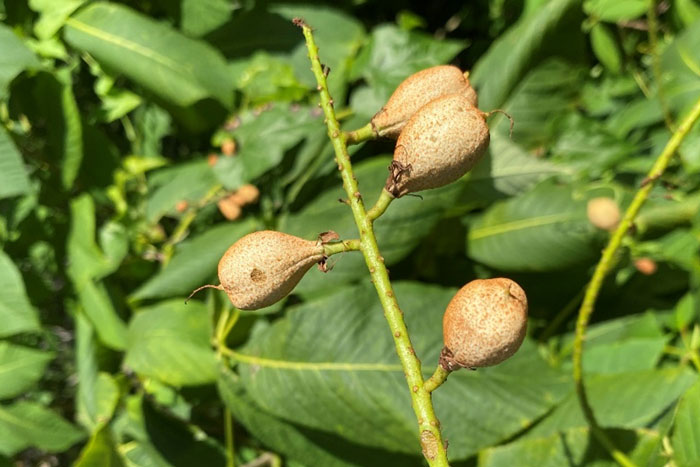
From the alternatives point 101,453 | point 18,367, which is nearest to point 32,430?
point 18,367

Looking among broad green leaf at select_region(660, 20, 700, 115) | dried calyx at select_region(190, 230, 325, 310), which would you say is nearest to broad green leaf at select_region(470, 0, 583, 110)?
broad green leaf at select_region(660, 20, 700, 115)

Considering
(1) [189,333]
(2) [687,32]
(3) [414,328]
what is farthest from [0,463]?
(2) [687,32]

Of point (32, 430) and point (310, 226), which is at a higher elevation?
point (310, 226)

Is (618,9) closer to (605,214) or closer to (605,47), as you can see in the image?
(605,47)

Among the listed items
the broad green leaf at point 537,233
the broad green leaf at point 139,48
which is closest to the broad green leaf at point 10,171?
the broad green leaf at point 139,48

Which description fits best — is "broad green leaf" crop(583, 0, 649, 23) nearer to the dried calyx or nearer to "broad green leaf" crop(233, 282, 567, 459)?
"broad green leaf" crop(233, 282, 567, 459)

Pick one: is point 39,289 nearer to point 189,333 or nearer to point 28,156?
point 28,156
